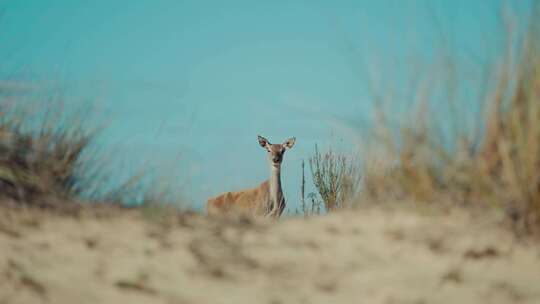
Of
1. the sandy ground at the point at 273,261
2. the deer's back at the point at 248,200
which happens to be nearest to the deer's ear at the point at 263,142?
the deer's back at the point at 248,200

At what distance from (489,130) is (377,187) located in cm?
66

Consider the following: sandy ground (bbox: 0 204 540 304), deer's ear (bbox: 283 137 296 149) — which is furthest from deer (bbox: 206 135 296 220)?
sandy ground (bbox: 0 204 540 304)

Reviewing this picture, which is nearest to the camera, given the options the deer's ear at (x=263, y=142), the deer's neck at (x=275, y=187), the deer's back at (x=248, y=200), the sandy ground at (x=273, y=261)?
the sandy ground at (x=273, y=261)

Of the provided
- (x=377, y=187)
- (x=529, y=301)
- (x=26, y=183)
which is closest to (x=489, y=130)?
(x=377, y=187)

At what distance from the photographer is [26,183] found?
4.17m

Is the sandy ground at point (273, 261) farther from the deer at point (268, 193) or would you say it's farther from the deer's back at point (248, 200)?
the deer at point (268, 193)

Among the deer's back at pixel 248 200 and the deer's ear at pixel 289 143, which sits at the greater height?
the deer's ear at pixel 289 143

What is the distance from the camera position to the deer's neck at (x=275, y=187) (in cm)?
1080

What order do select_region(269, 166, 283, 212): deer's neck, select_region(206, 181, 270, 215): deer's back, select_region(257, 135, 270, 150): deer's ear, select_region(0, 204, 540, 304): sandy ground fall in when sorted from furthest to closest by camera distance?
select_region(257, 135, 270, 150): deer's ear → select_region(269, 166, 283, 212): deer's neck → select_region(206, 181, 270, 215): deer's back → select_region(0, 204, 540, 304): sandy ground

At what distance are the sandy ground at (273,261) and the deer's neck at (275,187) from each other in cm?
719

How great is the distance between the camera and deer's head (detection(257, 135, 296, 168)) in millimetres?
11176

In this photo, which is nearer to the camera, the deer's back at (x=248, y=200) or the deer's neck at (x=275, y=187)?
the deer's back at (x=248, y=200)

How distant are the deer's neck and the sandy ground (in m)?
7.19

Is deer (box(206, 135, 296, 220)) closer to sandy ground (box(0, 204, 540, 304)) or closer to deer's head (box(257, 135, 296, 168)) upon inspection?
deer's head (box(257, 135, 296, 168))
